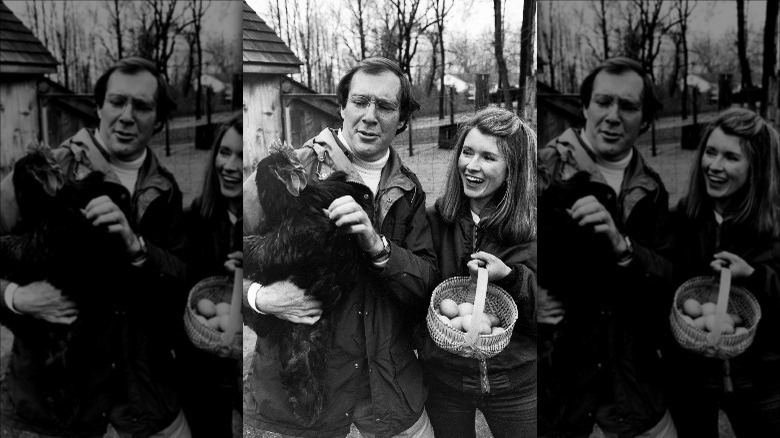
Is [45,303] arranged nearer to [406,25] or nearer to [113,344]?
[113,344]

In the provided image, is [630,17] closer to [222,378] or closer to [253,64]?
[253,64]

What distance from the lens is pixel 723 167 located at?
4102 millimetres

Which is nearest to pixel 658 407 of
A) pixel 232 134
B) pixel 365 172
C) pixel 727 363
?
pixel 727 363

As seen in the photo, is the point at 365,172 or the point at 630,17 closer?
the point at 365,172

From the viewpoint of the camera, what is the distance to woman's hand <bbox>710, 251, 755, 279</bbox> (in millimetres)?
4094

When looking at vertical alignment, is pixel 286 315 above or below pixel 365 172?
below

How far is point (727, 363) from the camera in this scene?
4.10 m

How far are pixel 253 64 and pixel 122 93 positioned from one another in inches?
45.5

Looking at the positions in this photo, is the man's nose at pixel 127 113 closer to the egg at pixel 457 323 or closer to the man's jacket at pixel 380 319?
the man's jacket at pixel 380 319

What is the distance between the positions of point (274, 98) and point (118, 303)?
1587 millimetres

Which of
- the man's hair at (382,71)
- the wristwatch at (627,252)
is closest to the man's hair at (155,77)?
the man's hair at (382,71)

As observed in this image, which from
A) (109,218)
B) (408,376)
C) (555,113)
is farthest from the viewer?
(555,113)

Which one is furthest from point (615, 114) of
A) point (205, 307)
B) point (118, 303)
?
point (118, 303)

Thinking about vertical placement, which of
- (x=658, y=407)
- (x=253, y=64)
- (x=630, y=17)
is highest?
(x=630, y=17)
